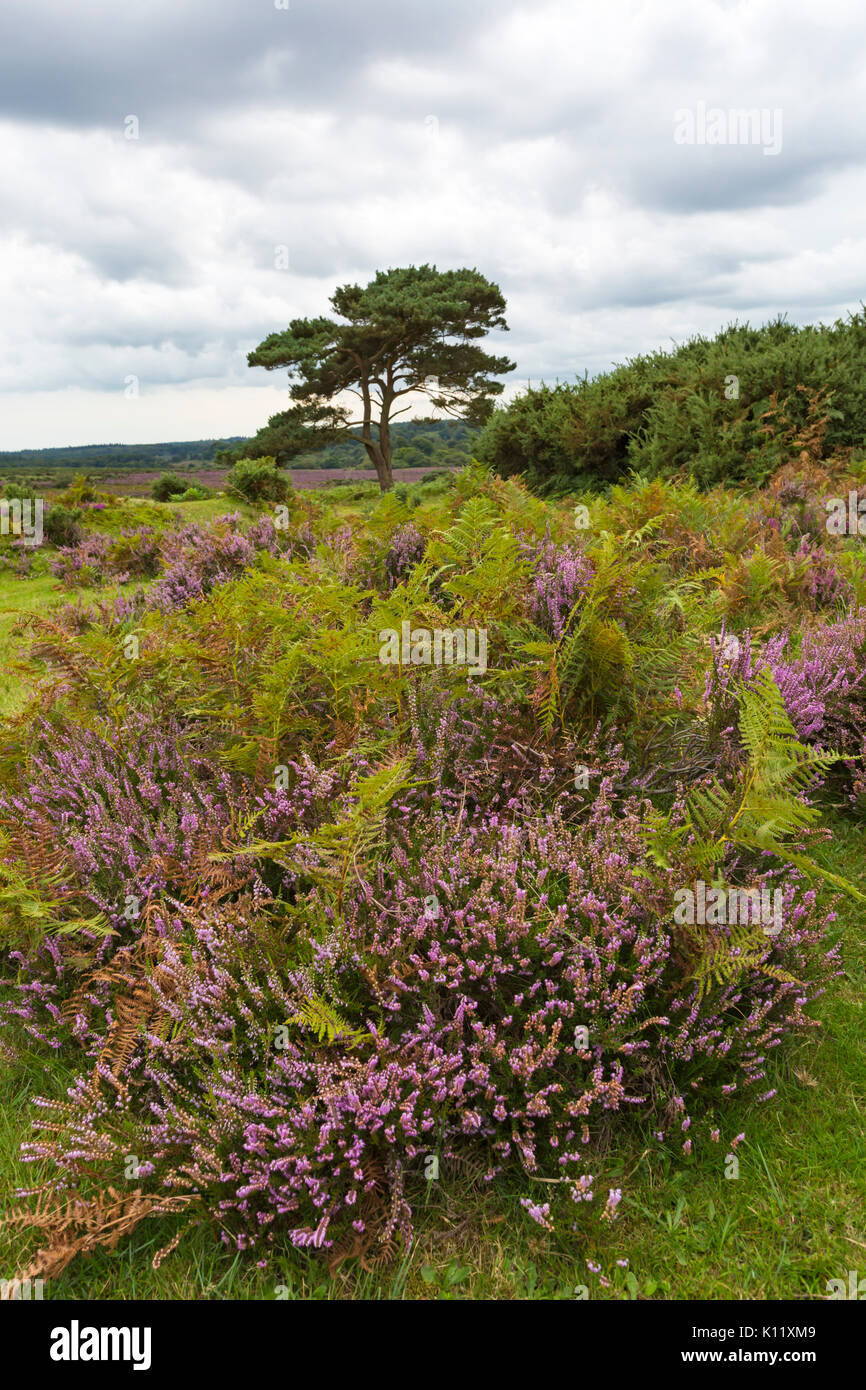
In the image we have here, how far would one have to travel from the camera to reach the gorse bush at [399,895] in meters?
2.19

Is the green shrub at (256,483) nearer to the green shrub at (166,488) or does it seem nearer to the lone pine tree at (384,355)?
the green shrub at (166,488)

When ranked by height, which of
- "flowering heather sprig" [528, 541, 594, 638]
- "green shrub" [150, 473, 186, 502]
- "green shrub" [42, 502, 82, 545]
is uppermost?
"green shrub" [150, 473, 186, 502]

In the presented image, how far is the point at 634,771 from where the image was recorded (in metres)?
3.32

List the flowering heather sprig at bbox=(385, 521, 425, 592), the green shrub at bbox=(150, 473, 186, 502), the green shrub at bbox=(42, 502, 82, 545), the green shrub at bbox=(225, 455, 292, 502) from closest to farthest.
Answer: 1. the flowering heather sprig at bbox=(385, 521, 425, 592)
2. the green shrub at bbox=(42, 502, 82, 545)
3. the green shrub at bbox=(225, 455, 292, 502)
4. the green shrub at bbox=(150, 473, 186, 502)

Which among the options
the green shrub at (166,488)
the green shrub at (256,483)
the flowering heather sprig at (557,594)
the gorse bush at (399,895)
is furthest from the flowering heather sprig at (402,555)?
the green shrub at (166,488)

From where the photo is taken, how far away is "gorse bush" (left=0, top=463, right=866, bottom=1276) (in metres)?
2.19

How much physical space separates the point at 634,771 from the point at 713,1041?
3.79ft

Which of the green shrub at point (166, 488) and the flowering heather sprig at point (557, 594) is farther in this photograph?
the green shrub at point (166, 488)

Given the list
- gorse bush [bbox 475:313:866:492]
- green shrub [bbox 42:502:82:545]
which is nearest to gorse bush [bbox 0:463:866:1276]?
gorse bush [bbox 475:313:866:492]

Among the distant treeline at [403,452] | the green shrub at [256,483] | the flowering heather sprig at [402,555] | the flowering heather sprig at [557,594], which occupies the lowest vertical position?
the flowering heather sprig at [557,594]

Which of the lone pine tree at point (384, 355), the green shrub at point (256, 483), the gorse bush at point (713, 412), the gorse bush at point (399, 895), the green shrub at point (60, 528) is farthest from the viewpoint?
the lone pine tree at point (384, 355)

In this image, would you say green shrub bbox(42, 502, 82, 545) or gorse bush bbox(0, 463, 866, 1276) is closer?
gorse bush bbox(0, 463, 866, 1276)

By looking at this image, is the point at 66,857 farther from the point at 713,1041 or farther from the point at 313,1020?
the point at 713,1041

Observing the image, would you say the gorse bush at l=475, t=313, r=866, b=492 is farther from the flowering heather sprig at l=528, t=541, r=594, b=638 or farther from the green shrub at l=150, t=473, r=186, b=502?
the flowering heather sprig at l=528, t=541, r=594, b=638
